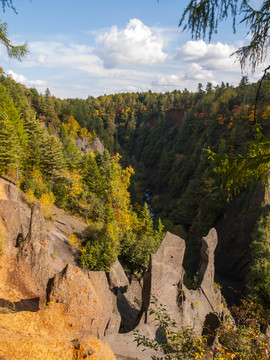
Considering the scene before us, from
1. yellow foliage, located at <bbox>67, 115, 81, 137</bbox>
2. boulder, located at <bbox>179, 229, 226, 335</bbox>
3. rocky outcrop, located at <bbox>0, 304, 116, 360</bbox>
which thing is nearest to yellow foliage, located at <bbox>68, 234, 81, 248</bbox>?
boulder, located at <bbox>179, 229, 226, 335</bbox>

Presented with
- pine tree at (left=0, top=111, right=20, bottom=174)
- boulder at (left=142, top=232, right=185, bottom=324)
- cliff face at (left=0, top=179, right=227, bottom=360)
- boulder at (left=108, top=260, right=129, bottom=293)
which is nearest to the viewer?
cliff face at (left=0, top=179, right=227, bottom=360)

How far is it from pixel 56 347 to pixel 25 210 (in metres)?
15.5

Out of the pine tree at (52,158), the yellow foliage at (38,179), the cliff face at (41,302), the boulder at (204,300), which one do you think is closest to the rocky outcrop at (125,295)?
the boulder at (204,300)

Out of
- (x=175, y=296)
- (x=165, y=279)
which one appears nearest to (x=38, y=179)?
(x=165, y=279)

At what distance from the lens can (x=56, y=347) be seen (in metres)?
5.95

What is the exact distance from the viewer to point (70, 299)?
32.5 ft

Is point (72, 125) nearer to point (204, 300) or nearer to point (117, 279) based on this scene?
point (117, 279)

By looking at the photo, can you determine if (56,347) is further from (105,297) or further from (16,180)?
(16,180)

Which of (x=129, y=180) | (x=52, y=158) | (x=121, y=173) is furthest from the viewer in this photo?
(x=129, y=180)

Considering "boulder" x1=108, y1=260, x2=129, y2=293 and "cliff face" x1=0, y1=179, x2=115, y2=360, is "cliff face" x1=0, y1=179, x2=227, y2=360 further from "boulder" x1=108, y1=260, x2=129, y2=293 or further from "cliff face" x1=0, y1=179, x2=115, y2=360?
"boulder" x1=108, y1=260, x2=129, y2=293

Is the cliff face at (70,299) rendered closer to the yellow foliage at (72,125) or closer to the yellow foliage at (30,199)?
the yellow foliage at (30,199)

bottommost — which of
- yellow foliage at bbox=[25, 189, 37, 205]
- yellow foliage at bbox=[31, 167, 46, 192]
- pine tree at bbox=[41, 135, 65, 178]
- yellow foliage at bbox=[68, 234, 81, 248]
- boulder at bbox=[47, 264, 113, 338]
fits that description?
yellow foliage at bbox=[68, 234, 81, 248]

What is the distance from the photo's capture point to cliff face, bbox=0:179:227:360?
6.34 meters

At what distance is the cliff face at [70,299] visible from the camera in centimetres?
634
